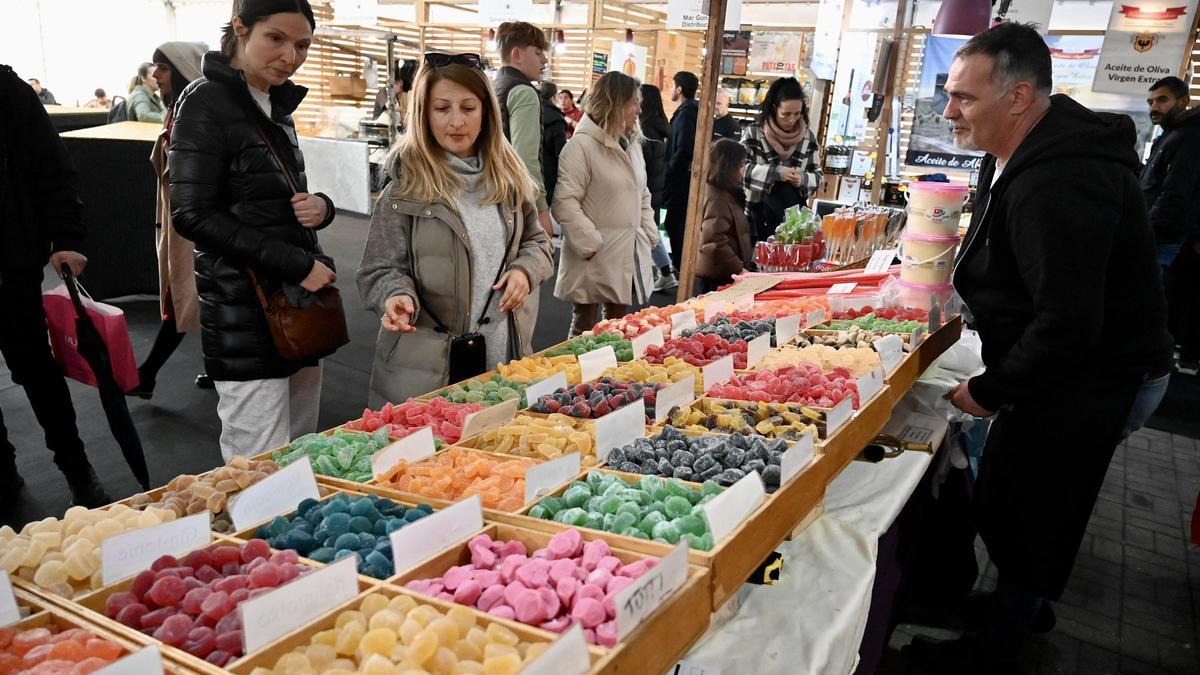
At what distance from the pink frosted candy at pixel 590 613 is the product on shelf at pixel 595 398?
2.65ft

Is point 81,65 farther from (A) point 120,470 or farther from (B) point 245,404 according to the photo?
(B) point 245,404

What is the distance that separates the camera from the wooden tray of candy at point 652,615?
3.09 ft

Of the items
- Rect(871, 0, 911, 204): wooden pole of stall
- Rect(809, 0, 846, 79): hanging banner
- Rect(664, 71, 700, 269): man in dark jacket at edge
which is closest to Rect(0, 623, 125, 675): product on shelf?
Rect(871, 0, 911, 204): wooden pole of stall

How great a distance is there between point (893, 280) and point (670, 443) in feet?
5.88

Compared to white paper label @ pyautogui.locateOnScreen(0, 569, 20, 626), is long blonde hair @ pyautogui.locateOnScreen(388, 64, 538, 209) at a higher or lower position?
higher

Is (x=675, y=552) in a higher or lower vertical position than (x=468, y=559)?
higher

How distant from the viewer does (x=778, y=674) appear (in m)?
1.27

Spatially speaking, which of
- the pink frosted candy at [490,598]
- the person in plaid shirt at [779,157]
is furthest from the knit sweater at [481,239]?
the person in plaid shirt at [779,157]

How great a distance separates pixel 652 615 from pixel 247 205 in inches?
69.2

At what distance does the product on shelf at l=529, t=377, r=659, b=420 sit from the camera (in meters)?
1.81

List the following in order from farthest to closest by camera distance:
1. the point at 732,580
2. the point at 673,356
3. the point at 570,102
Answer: the point at 570,102 < the point at 673,356 < the point at 732,580

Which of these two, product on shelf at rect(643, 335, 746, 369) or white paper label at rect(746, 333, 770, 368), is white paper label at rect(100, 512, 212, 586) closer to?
product on shelf at rect(643, 335, 746, 369)

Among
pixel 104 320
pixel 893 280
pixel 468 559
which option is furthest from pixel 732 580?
pixel 104 320

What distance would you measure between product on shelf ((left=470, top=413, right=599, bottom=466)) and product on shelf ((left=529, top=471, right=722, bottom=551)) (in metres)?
0.14
